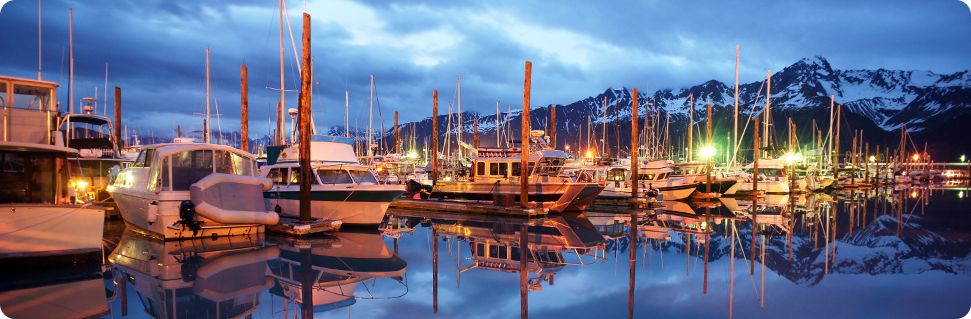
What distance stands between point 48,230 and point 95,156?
38.2 feet

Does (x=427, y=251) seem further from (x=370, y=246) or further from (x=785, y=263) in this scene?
(x=785, y=263)

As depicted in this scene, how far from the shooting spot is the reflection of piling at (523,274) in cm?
901

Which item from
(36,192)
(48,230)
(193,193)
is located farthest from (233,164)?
(48,230)

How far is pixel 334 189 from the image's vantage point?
1792 cm

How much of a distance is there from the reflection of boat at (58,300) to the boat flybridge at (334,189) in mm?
7821

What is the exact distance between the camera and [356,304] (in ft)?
29.7

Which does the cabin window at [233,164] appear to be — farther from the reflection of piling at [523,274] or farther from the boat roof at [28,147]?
the reflection of piling at [523,274]

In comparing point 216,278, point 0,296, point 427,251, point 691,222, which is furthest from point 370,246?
point 691,222

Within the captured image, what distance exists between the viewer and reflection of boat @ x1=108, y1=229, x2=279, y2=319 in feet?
28.2

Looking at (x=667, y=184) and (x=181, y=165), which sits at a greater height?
(x=181, y=165)

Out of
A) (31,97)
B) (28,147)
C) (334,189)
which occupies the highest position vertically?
(31,97)

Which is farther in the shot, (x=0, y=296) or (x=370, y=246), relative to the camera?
(x=370, y=246)

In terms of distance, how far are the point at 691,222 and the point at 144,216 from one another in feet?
60.9

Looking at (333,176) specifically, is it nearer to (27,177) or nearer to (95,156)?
(27,177)
